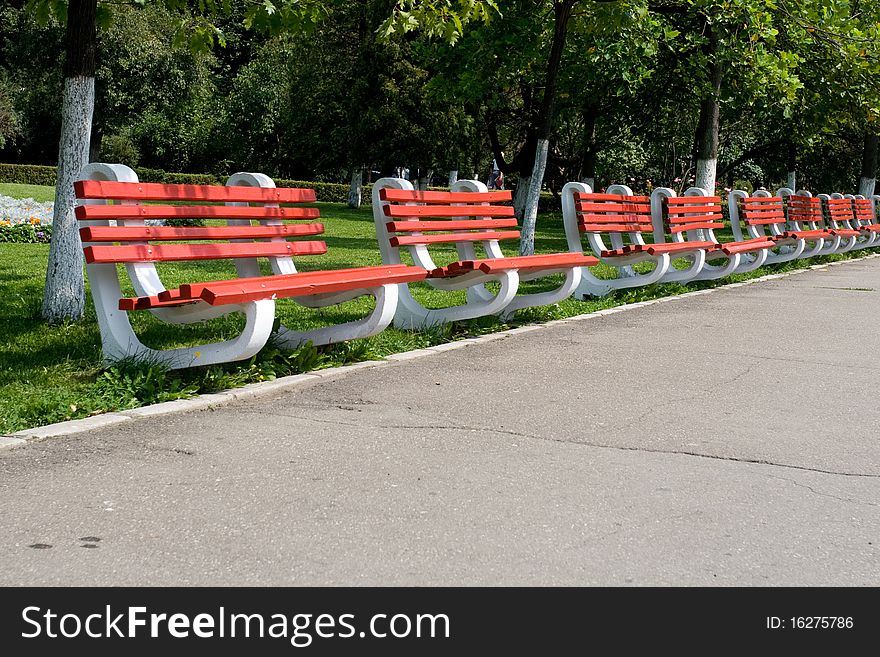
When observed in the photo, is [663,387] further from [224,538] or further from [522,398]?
[224,538]

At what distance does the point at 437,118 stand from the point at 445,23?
2665cm

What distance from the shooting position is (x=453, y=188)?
9250 millimetres

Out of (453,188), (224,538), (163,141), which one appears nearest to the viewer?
(224,538)

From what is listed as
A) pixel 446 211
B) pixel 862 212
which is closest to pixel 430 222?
pixel 446 211

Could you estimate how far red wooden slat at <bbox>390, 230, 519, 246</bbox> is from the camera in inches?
318

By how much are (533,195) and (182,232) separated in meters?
6.69

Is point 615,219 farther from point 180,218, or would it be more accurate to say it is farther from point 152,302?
point 152,302

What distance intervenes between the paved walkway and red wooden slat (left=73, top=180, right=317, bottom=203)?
1174 millimetres

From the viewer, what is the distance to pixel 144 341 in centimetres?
720

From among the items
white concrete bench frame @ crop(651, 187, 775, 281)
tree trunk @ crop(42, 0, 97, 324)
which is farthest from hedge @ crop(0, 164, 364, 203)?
tree trunk @ crop(42, 0, 97, 324)

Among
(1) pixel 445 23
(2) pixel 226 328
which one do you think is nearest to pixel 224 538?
(2) pixel 226 328

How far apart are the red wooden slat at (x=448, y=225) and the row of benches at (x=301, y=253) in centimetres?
1

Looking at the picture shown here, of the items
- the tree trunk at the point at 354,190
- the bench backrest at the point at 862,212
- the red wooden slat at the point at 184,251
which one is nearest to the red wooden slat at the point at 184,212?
the red wooden slat at the point at 184,251

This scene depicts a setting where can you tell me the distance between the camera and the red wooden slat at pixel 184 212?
577cm
